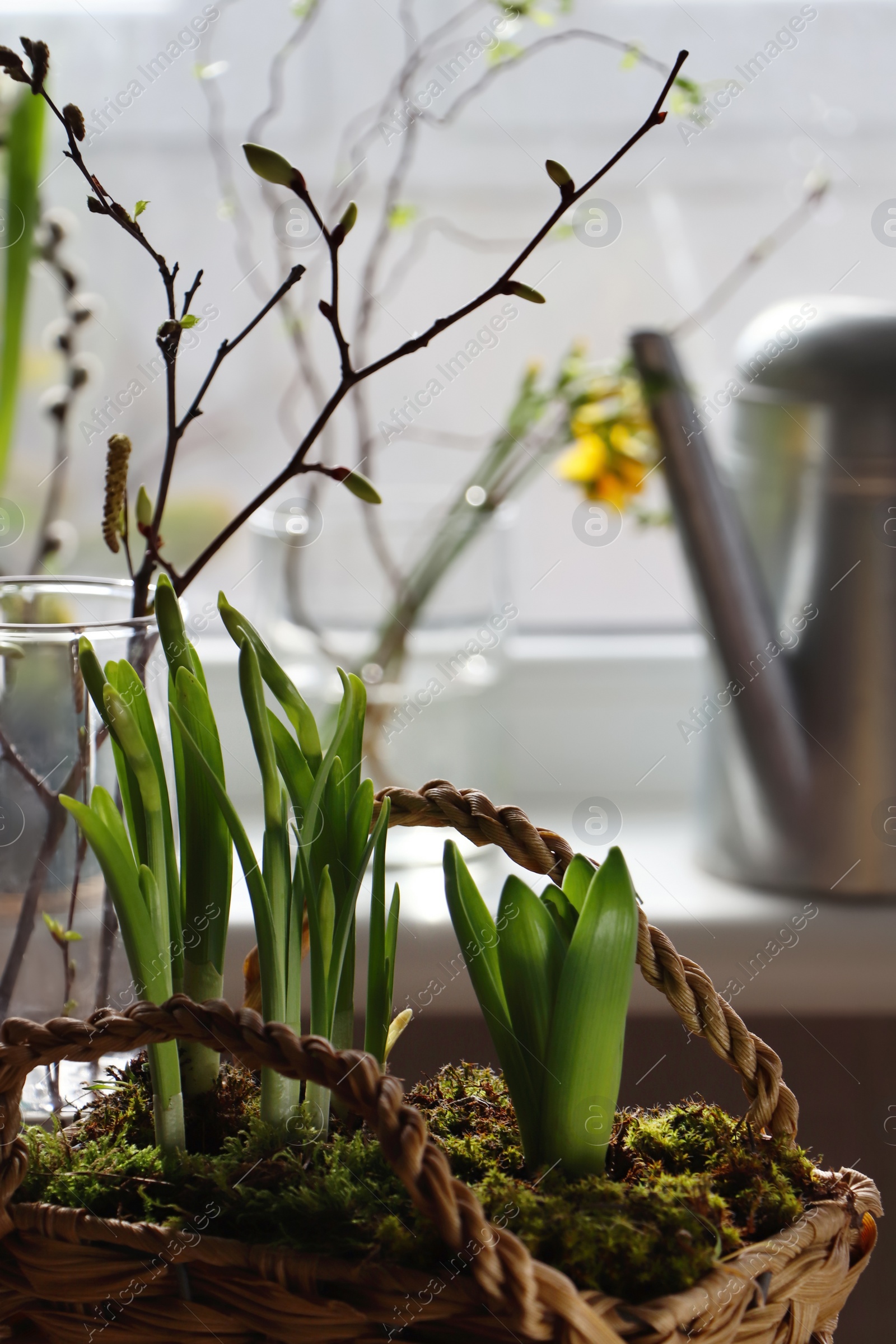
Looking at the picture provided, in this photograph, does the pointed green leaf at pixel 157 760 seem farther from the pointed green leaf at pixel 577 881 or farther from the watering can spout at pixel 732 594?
the watering can spout at pixel 732 594

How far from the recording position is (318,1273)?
290 millimetres

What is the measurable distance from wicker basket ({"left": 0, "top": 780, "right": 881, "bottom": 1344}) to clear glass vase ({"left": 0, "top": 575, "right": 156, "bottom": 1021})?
0.11 metres

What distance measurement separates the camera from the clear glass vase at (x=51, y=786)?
1.31 ft

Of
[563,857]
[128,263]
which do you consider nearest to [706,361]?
[128,263]

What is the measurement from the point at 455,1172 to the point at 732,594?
419 mm

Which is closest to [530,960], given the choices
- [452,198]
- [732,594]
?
[732,594]

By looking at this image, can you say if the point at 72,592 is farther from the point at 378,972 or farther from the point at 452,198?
the point at 452,198

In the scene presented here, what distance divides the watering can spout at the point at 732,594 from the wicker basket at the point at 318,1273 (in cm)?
36

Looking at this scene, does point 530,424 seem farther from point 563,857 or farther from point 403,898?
point 563,857

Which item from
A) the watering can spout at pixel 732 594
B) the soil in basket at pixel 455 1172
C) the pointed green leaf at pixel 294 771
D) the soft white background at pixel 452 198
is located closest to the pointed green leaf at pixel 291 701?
the pointed green leaf at pixel 294 771

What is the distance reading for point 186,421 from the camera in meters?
0.37

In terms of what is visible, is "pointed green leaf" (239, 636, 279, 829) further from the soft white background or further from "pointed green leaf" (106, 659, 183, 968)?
the soft white background

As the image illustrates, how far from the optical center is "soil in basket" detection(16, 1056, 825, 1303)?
0.30 meters

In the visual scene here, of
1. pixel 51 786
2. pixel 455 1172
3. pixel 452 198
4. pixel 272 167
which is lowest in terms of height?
pixel 455 1172
